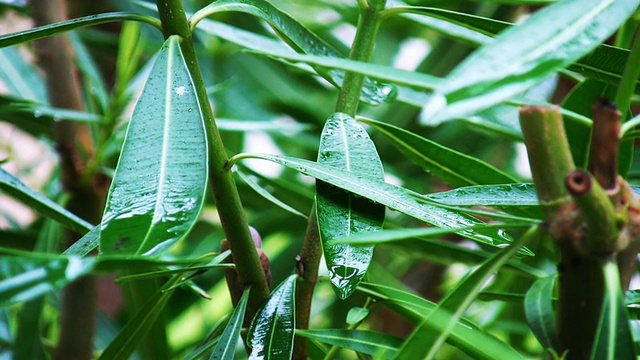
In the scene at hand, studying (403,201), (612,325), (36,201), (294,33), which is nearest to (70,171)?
(36,201)

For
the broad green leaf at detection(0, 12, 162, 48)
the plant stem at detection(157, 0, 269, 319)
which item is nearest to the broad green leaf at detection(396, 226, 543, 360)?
the plant stem at detection(157, 0, 269, 319)

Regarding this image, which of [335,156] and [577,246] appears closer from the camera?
[577,246]

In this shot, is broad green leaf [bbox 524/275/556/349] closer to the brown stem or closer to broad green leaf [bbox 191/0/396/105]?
broad green leaf [bbox 191/0/396/105]

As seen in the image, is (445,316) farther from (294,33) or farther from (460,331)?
(294,33)

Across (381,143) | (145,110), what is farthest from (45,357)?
(381,143)

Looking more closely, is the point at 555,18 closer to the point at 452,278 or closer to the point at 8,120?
the point at 8,120
